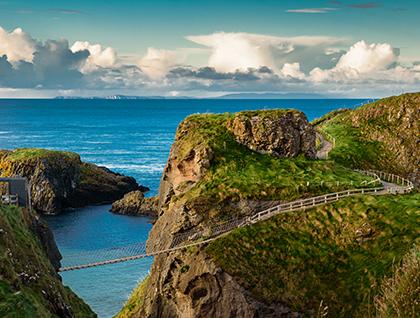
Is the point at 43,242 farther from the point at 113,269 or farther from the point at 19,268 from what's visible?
the point at 113,269

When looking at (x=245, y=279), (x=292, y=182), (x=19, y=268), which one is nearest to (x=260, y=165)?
(x=292, y=182)

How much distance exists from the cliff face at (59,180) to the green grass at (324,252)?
59820mm

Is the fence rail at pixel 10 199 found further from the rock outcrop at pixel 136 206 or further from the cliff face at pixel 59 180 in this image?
the cliff face at pixel 59 180

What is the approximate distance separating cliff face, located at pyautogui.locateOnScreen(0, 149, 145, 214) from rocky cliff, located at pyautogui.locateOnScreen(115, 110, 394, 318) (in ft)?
150

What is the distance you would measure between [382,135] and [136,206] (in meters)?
41.4

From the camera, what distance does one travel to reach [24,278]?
89.8 feet

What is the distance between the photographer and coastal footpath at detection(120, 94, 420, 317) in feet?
151

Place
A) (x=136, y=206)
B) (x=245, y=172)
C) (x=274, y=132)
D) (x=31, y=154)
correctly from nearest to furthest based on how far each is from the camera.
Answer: (x=245, y=172) < (x=274, y=132) < (x=136, y=206) < (x=31, y=154)

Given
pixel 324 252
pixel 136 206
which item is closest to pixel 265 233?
pixel 324 252

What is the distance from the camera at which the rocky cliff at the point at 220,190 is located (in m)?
46.3

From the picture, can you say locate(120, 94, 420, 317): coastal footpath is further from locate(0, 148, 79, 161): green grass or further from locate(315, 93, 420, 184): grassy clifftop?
locate(0, 148, 79, 161): green grass

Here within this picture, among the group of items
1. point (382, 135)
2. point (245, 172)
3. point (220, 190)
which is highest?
point (382, 135)

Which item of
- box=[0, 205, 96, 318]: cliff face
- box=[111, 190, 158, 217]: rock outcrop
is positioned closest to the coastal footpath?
box=[0, 205, 96, 318]: cliff face

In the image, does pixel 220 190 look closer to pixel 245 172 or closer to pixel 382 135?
pixel 245 172
